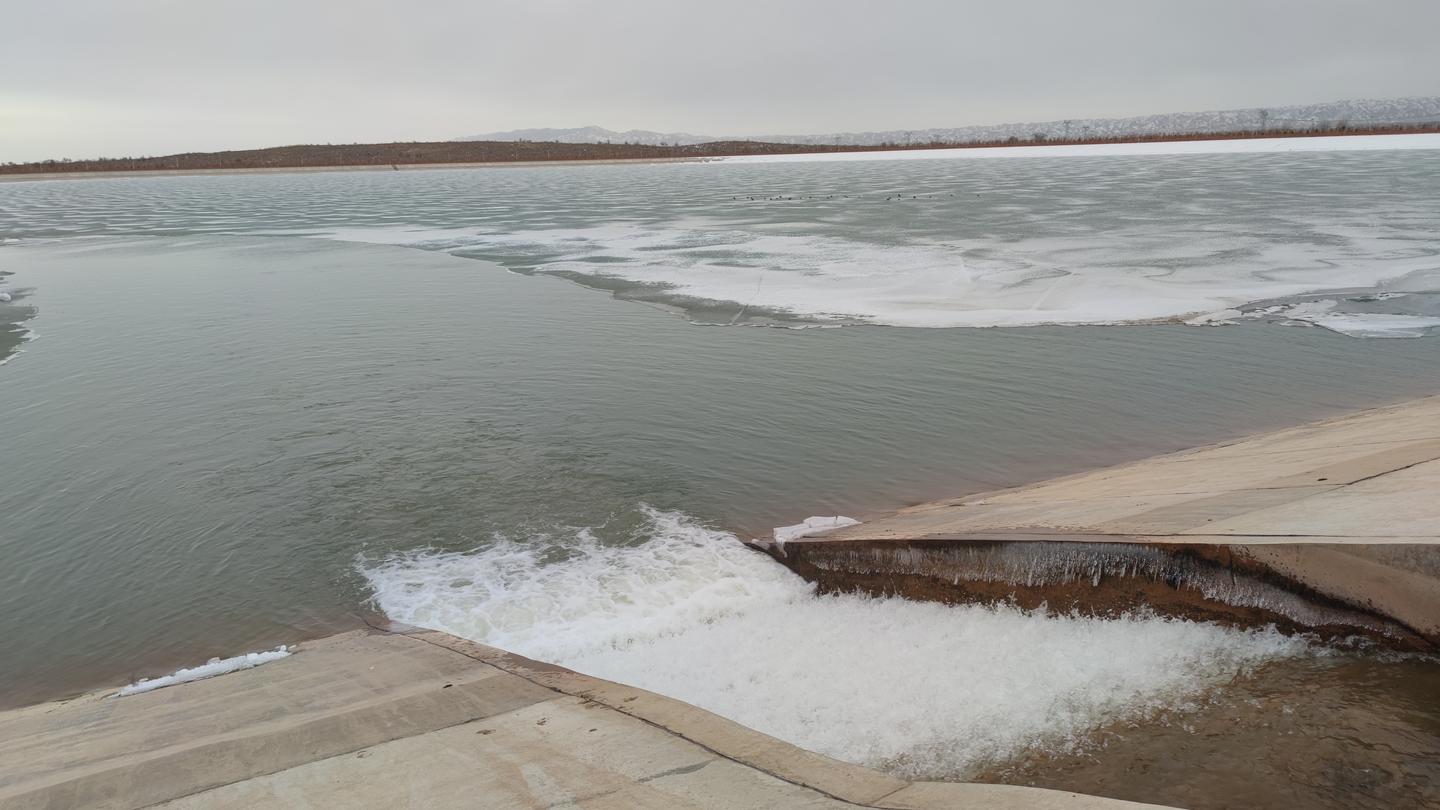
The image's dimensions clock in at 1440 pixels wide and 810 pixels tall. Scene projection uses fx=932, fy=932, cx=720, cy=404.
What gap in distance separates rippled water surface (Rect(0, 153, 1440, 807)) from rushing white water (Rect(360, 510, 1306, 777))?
22mm

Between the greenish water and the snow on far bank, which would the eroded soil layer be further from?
the snow on far bank

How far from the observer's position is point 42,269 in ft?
67.2

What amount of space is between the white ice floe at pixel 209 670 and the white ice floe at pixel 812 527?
3.10 m

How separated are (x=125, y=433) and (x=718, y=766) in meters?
7.86

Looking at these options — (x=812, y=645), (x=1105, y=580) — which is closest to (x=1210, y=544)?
(x=1105, y=580)

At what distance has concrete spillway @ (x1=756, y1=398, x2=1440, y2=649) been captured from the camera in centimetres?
432

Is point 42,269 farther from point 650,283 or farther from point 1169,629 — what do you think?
point 1169,629

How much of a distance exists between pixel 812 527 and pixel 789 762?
291 centimetres

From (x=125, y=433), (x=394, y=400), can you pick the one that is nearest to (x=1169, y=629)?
(x=394, y=400)

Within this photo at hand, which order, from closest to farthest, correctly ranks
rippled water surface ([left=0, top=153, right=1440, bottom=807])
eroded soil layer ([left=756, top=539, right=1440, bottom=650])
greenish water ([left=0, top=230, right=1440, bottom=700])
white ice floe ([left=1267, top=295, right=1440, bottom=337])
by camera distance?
eroded soil layer ([left=756, top=539, right=1440, bottom=650]) < rippled water surface ([left=0, top=153, right=1440, bottom=807]) < greenish water ([left=0, top=230, right=1440, bottom=700]) < white ice floe ([left=1267, top=295, right=1440, bottom=337])

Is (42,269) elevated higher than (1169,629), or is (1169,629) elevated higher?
(42,269)

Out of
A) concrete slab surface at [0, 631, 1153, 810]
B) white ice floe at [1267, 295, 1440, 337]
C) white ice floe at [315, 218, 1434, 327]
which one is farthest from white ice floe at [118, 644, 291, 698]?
white ice floe at [1267, 295, 1440, 337]

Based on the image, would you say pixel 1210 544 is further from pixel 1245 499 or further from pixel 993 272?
pixel 993 272

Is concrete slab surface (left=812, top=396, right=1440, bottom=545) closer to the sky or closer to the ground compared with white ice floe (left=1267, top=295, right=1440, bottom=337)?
closer to the ground
